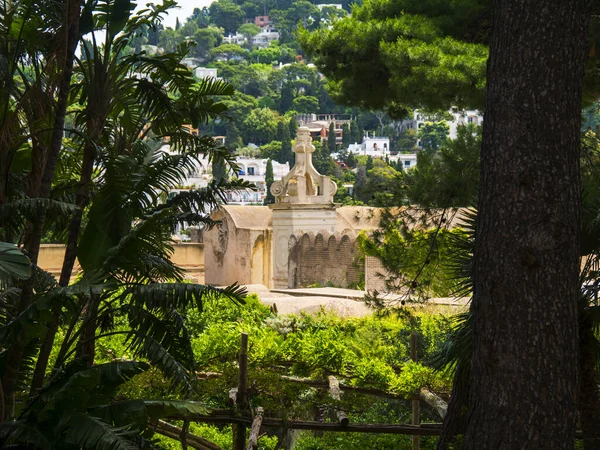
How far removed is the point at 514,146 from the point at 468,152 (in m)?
3.90

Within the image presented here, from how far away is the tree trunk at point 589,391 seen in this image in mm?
6316

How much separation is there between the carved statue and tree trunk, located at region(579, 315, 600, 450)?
14831 millimetres

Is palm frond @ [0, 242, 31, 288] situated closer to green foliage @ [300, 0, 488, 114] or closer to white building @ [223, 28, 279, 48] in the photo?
green foliage @ [300, 0, 488, 114]

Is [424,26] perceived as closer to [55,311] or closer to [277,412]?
[277,412]

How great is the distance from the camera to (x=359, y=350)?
9656mm

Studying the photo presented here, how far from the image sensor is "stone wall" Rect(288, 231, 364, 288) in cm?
2008

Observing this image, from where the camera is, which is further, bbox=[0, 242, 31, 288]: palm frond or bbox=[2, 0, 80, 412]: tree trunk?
bbox=[2, 0, 80, 412]: tree trunk

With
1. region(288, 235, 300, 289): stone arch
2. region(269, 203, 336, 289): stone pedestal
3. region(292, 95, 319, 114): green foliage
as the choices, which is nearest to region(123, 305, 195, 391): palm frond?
region(288, 235, 300, 289): stone arch

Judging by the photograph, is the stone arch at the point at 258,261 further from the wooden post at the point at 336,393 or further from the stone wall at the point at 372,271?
the wooden post at the point at 336,393

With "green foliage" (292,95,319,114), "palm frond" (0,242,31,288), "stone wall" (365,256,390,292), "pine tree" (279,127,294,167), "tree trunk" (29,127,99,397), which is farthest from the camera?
"green foliage" (292,95,319,114)

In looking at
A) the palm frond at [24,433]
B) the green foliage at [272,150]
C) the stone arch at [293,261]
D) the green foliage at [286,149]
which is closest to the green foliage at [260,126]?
the green foliage at [286,149]

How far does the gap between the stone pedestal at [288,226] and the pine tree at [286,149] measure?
172 feet

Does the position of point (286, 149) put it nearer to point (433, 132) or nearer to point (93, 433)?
point (433, 132)

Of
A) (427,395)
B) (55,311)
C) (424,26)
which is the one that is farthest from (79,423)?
(424,26)
